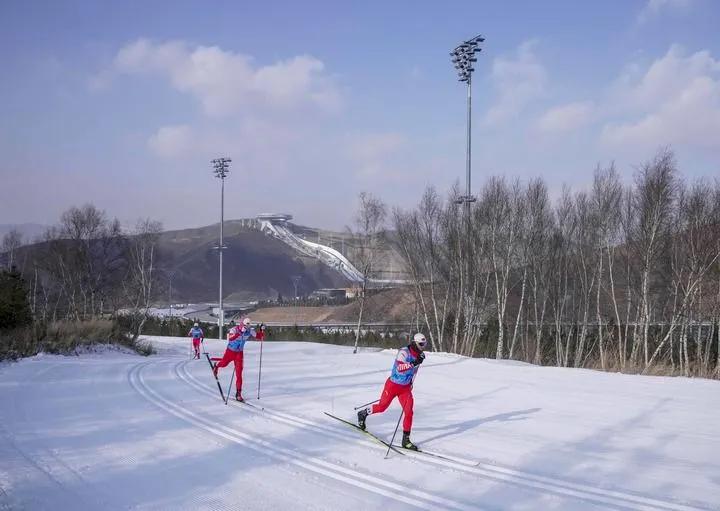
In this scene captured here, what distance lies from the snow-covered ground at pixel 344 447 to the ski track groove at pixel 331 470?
0.03 m

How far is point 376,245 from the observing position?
35.1 metres

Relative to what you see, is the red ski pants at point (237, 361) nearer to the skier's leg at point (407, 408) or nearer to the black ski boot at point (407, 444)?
the skier's leg at point (407, 408)

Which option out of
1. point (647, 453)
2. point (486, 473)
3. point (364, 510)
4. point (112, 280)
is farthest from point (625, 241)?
point (112, 280)

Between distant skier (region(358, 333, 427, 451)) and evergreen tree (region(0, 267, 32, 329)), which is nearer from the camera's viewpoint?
distant skier (region(358, 333, 427, 451))

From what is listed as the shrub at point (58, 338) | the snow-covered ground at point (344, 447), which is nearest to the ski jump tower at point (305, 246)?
the shrub at point (58, 338)

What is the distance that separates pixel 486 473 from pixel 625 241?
983 inches

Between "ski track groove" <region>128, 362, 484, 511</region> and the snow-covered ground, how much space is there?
3 cm

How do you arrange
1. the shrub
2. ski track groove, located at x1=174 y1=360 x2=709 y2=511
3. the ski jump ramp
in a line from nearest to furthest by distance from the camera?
ski track groove, located at x1=174 y1=360 x2=709 y2=511, the shrub, the ski jump ramp

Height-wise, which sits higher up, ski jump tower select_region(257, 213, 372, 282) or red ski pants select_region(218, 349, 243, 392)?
ski jump tower select_region(257, 213, 372, 282)

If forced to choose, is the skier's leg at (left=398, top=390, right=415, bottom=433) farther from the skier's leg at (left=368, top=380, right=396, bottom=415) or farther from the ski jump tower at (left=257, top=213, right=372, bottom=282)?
the ski jump tower at (left=257, top=213, right=372, bottom=282)

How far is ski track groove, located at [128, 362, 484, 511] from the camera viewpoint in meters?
6.11

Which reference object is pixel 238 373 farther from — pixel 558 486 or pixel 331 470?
pixel 558 486

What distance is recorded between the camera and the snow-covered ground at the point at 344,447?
622 centimetres

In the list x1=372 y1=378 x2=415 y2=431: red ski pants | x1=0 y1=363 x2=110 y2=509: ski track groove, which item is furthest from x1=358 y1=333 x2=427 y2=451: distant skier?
x1=0 y1=363 x2=110 y2=509: ski track groove
